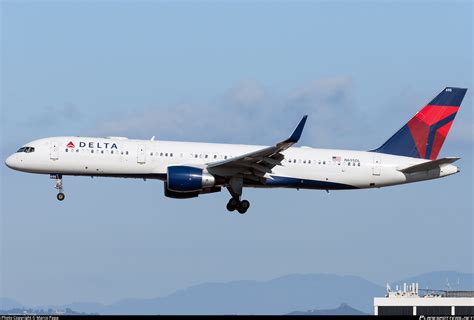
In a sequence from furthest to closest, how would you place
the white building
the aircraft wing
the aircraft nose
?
the white building < the aircraft nose < the aircraft wing

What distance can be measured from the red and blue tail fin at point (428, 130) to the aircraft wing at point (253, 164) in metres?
7.81

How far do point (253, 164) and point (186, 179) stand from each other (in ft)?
12.8

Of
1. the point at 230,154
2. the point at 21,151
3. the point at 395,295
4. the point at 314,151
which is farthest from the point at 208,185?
the point at 395,295

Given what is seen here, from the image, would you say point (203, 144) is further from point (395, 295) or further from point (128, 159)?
point (395, 295)

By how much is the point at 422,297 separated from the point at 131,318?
54149 millimetres

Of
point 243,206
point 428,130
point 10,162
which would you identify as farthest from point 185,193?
point 428,130

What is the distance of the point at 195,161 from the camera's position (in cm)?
5831

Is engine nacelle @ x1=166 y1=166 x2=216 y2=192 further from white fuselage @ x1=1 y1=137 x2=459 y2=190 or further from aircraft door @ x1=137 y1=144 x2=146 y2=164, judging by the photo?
aircraft door @ x1=137 y1=144 x2=146 y2=164

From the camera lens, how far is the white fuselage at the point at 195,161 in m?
57.2

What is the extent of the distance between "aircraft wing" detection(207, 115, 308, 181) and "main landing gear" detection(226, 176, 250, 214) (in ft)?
1.66

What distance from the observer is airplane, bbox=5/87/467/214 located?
5712cm

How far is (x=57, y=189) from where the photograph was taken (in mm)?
58125

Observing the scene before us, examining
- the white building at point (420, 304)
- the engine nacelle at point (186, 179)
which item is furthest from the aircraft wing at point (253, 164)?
the white building at point (420, 304)

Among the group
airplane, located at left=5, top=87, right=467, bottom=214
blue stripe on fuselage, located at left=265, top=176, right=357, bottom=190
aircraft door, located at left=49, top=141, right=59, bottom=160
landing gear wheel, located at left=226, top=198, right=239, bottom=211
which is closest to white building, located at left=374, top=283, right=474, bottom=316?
airplane, located at left=5, top=87, right=467, bottom=214
